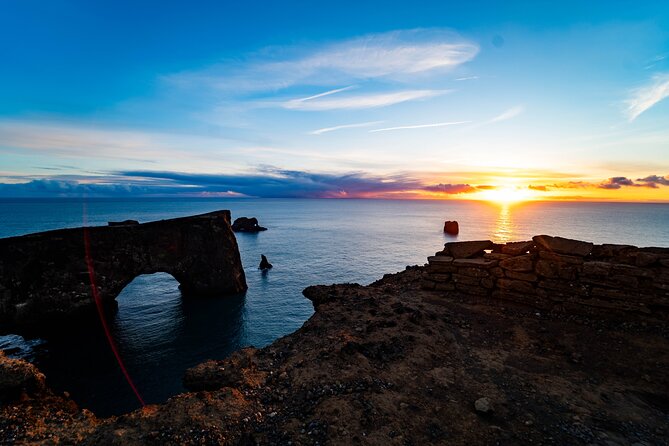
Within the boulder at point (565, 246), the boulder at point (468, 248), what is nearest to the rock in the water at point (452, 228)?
the boulder at point (468, 248)

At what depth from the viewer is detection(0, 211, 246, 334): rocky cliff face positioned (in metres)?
27.3

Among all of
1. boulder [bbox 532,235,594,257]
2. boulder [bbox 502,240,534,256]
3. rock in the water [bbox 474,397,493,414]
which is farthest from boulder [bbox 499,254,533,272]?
rock in the water [bbox 474,397,493,414]

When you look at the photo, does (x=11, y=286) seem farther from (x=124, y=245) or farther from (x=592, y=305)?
(x=592, y=305)

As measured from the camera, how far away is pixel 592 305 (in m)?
13.5

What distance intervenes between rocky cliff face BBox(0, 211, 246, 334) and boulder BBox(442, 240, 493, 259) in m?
28.9

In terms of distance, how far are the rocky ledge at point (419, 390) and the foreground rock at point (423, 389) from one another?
0.13 ft

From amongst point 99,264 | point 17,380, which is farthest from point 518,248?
point 99,264

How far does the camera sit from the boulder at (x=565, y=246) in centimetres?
1421

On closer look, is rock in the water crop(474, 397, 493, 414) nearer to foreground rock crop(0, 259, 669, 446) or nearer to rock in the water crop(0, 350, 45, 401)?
foreground rock crop(0, 259, 669, 446)

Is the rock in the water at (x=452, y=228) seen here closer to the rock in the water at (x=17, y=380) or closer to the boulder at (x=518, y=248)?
the boulder at (x=518, y=248)

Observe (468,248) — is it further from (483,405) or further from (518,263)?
(483,405)

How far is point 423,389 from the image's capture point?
31.0 feet

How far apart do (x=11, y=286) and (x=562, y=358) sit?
41.2 meters

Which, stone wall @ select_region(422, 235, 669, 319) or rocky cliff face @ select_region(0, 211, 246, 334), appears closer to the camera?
stone wall @ select_region(422, 235, 669, 319)
